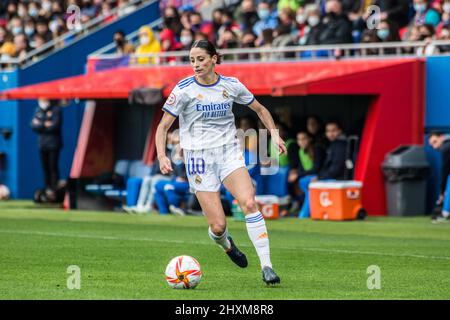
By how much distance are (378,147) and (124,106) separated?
7.40 metres

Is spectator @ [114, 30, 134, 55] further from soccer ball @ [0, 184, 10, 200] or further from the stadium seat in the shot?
the stadium seat

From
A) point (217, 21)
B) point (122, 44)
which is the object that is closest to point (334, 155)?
point (217, 21)

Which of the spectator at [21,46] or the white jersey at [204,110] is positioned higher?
the spectator at [21,46]

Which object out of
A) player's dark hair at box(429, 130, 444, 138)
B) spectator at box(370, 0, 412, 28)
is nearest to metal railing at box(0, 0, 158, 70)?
spectator at box(370, 0, 412, 28)

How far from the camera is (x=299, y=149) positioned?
2469 cm

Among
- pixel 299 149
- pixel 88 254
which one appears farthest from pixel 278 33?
pixel 88 254

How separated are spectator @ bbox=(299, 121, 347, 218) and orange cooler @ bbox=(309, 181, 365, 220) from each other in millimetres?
563

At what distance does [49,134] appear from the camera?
90.4ft

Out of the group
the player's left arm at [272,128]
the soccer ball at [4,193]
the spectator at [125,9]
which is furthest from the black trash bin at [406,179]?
the spectator at [125,9]

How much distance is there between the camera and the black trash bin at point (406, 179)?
23.3 metres

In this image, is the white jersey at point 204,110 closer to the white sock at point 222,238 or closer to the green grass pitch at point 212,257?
the white sock at point 222,238

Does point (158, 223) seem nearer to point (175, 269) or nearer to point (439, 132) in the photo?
point (439, 132)

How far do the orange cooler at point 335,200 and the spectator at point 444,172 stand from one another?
1467 millimetres

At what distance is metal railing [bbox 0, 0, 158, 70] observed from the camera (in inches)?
1227
